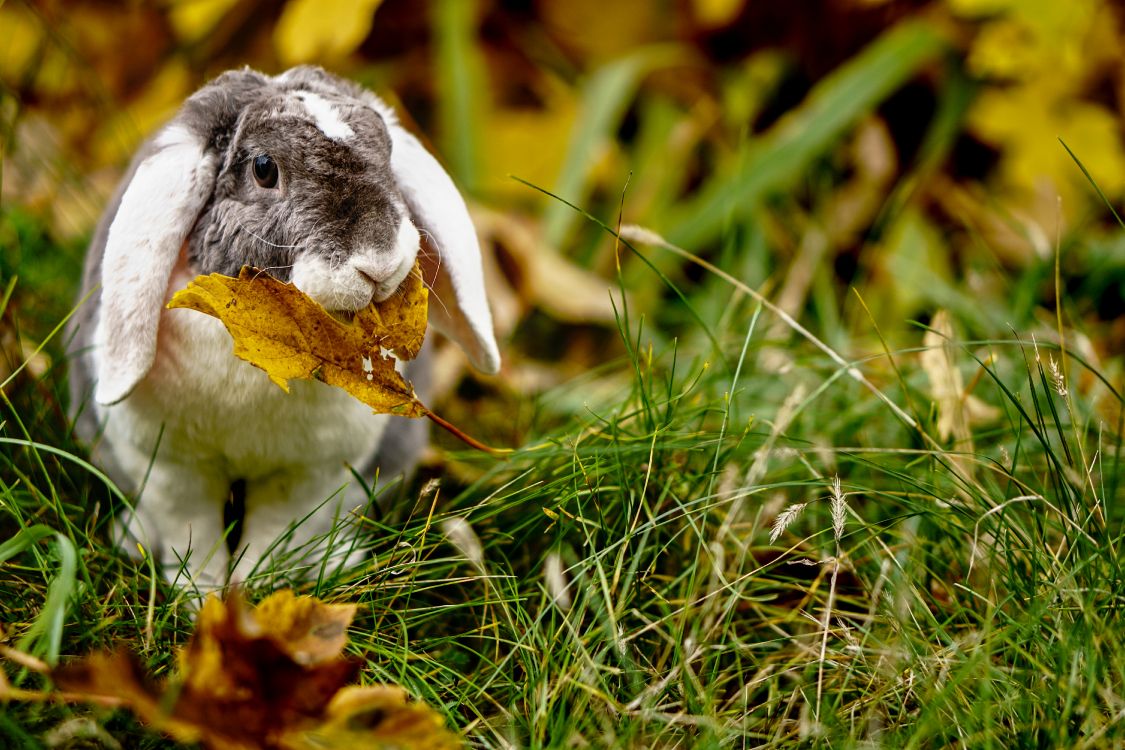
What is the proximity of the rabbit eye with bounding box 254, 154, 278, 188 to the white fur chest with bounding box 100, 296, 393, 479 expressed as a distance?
0.26 meters

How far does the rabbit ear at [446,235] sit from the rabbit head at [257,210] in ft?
0.19

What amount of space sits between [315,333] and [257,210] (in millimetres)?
251

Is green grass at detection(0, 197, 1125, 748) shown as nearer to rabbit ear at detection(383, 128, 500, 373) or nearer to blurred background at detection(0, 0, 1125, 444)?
rabbit ear at detection(383, 128, 500, 373)

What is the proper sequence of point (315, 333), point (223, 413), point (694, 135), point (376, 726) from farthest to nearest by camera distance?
point (694, 135) → point (223, 413) → point (315, 333) → point (376, 726)

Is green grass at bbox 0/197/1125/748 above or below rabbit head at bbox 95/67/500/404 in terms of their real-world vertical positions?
below

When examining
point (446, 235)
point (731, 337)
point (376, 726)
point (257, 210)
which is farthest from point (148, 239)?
point (731, 337)

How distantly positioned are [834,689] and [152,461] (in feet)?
4.12

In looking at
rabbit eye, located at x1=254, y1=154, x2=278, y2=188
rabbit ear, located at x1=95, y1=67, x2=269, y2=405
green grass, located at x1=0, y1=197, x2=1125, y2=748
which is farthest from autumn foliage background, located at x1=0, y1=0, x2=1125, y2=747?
rabbit eye, located at x1=254, y1=154, x2=278, y2=188

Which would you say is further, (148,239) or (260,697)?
(148,239)

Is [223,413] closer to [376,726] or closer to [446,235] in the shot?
[446,235]

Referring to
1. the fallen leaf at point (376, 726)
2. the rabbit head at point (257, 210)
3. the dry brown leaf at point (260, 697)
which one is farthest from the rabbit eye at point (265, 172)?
the fallen leaf at point (376, 726)

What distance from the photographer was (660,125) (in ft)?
13.3

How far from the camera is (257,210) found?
1729 millimetres

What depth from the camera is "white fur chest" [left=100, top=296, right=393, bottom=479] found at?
5.84 feet
